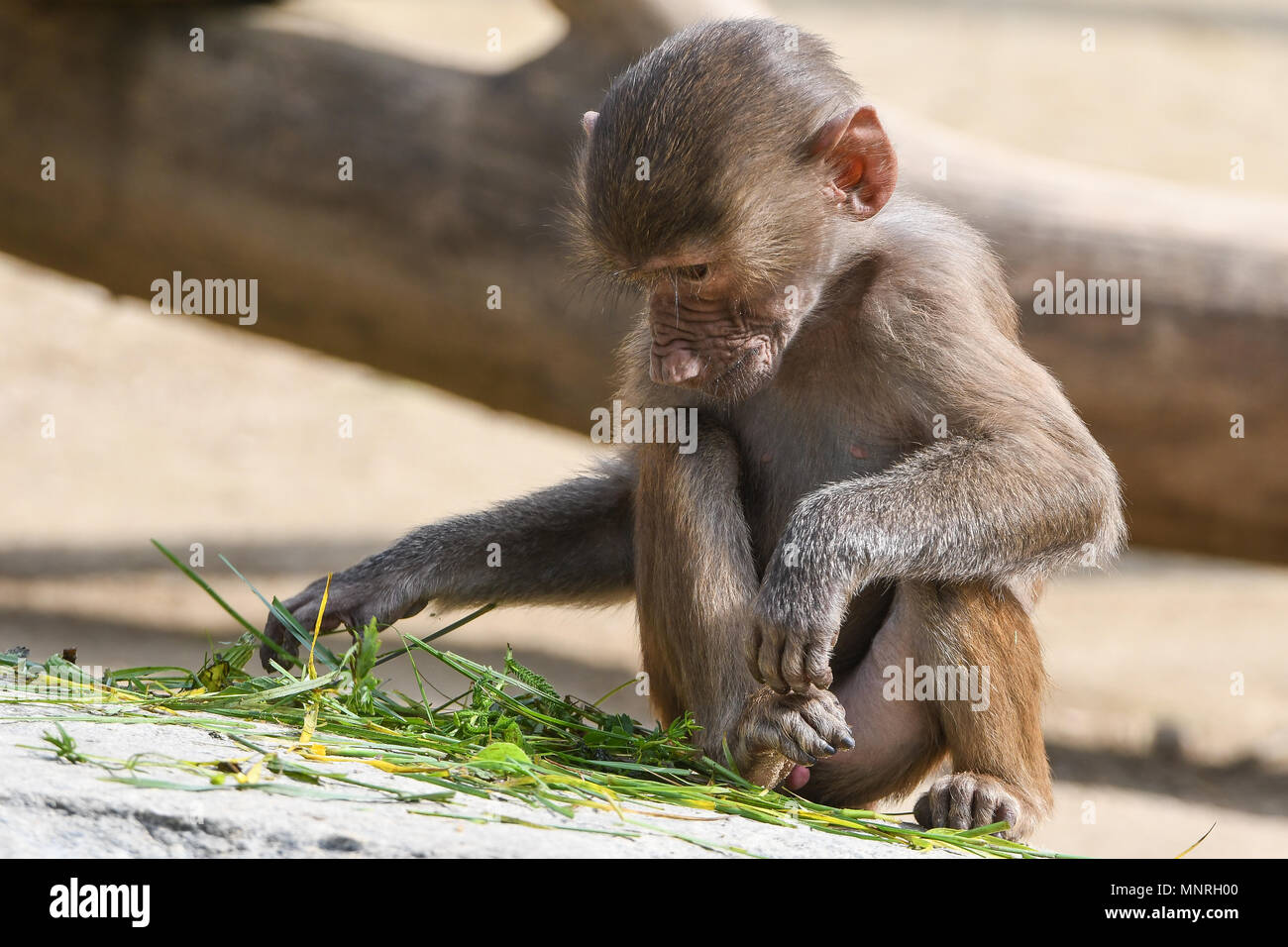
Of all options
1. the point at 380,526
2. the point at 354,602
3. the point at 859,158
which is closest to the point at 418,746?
the point at 354,602

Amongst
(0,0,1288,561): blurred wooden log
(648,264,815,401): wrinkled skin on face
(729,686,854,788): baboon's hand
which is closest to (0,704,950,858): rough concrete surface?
(729,686,854,788): baboon's hand

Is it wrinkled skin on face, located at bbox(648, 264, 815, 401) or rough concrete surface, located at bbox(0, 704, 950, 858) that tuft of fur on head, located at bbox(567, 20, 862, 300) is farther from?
rough concrete surface, located at bbox(0, 704, 950, 858)

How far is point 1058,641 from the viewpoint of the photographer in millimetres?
14156

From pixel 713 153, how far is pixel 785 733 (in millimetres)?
1866

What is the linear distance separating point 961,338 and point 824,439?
2.09 ft

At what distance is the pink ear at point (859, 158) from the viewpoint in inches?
201

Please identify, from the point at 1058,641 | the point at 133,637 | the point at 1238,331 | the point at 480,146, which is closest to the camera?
the point at 1238,331

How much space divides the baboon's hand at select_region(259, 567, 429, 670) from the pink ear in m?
2.31

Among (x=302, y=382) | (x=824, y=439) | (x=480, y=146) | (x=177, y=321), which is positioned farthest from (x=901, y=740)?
(x=177, y=321)

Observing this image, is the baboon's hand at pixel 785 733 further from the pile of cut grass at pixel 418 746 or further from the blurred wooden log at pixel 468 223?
the blurred wooden log at pixel 468 223

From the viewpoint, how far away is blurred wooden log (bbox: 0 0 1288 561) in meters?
9.49

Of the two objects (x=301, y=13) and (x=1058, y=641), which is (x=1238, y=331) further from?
(x=301, y=13)

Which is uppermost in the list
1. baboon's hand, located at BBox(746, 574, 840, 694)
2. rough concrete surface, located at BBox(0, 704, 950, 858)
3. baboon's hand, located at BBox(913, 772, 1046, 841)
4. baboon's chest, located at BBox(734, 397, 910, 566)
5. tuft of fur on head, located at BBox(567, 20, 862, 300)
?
tuft of fur on head, located at BBox(567, 20, 862, 300)

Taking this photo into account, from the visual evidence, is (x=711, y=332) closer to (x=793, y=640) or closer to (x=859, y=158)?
(x=859, y=158)
